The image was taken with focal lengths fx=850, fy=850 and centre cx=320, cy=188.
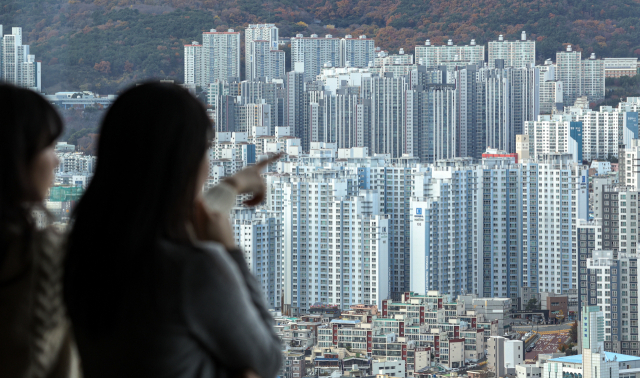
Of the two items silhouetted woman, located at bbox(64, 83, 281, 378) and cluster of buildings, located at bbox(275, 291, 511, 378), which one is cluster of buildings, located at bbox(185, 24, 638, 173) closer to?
cluster of buildings, located at bbox(275, 291, 511, 378)

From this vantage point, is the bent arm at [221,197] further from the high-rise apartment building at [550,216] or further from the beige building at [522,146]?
the beige building at [522,146]

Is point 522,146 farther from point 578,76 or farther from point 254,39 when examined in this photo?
point 254,39

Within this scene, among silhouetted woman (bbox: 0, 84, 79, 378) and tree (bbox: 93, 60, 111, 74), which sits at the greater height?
tree (bbox: 93, 60, 111, 74)

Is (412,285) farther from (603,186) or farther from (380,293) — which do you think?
(603,186)

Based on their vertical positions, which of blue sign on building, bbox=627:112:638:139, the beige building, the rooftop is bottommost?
the rooftop

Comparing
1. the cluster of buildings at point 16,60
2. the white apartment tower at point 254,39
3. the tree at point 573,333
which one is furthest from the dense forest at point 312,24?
the tree at point 573,333

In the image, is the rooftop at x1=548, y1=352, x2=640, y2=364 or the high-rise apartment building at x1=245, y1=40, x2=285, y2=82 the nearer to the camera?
the rooftop at x1=548, y1=352, x2=640, y2=364

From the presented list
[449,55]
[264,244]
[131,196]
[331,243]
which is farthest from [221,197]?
[449,55]

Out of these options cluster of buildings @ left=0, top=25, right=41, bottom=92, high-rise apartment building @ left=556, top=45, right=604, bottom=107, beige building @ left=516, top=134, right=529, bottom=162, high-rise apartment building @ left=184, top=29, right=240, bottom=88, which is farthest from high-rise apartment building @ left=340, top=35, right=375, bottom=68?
cluster of buildings @ left=0, top=25, right=41, bottom=92
